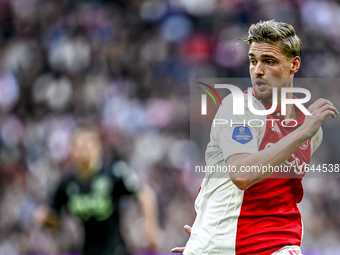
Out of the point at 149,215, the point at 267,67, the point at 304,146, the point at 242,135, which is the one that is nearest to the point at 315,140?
the point at 304,146

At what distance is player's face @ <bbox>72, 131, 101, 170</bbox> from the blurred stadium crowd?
151cm

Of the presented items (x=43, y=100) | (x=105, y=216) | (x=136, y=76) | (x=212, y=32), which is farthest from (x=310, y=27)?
(x=105, y=216)

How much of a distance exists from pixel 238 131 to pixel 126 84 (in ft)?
20.2

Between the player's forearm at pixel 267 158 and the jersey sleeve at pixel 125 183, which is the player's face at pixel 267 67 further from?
the jersey sleeve at pixel 125 183

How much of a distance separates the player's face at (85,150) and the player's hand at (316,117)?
2.77 m

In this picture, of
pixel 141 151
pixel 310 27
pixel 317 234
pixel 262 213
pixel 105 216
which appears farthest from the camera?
pixel 310 27

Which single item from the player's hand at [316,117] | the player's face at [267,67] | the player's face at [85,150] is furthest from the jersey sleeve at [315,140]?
the player's face at [85,150]

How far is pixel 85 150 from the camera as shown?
4.44 metres

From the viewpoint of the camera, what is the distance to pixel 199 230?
236 centimetres

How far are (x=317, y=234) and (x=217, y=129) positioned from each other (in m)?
4.30

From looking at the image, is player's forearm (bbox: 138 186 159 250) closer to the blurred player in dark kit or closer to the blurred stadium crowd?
the blurred player in dark kit

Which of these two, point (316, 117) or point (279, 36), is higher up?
point (279, 36)

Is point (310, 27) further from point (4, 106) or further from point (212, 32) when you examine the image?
point (4, 106)

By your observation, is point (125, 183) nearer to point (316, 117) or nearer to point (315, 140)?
point (315, 140)
